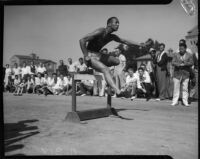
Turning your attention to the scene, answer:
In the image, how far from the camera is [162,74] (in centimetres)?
725

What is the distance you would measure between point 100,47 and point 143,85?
411cm

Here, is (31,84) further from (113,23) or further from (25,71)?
(113,23)

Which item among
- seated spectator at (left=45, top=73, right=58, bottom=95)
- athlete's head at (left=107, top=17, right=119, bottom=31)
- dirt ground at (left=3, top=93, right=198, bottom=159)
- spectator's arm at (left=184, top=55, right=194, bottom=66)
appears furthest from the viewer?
seated spectator at (left=45, top=73, right=58, bottom=95)

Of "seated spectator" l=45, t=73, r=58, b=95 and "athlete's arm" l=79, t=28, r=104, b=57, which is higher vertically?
"athlete's arm" l=79, t=28, r=104, b=57

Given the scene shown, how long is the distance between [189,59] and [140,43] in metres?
2.13

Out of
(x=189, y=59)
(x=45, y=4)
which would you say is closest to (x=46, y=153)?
(x=45, y=4)

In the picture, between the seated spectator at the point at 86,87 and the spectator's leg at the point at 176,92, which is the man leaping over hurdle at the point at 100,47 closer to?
the spectator's leg at the point at 176,92

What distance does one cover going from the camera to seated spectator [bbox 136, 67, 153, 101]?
8.14 metres

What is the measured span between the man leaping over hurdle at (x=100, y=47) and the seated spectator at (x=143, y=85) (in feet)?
12.5

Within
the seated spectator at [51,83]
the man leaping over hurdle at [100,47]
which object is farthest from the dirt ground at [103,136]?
the seated spectator at [51,83]

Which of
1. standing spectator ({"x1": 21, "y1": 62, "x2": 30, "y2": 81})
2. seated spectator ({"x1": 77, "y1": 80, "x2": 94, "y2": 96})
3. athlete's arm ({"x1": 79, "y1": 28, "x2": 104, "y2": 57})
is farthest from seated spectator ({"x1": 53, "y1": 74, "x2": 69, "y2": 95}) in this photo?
athlete's arm ({"x1": 79, "y1": 28, "x2": 104, "y2": 57})

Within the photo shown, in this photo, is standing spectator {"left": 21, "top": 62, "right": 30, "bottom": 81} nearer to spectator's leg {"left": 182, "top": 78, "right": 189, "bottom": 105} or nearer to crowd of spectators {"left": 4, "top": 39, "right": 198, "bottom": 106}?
crowd of spectators {"left": 4, "top": 39, "right": 198, "bottom": 106}

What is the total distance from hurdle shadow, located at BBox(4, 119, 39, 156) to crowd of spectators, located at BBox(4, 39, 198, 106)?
44.6 inches

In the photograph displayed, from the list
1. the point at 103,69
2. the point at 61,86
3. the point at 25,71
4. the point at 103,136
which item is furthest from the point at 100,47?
the point at 61,86
